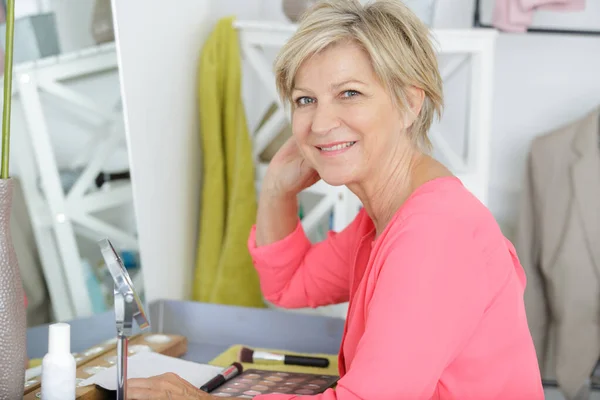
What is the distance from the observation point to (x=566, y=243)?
2045mm

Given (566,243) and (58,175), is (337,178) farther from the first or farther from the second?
(566,243)

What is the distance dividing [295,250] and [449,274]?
0.52 metres

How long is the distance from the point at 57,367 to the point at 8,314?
86mm

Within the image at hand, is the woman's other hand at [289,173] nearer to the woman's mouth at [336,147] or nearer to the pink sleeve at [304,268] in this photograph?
the pink sleeve at [304,268]

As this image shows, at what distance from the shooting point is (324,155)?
123cm

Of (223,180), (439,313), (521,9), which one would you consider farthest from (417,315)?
(521,9)

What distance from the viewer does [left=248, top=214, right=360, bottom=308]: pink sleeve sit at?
4.81 feet

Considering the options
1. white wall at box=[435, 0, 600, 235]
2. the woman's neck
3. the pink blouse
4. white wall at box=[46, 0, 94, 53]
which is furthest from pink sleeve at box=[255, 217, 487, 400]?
white wall at box=[435, 0, 600, 235]

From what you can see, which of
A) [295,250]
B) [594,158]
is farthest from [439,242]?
[594,158]

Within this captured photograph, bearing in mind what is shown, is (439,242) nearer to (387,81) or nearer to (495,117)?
(387,81)

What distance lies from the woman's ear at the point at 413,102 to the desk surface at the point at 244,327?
0.49 metres

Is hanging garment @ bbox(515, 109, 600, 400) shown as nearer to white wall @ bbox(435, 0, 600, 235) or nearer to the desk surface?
white wall @ bbox(435, 0, 600, 235)

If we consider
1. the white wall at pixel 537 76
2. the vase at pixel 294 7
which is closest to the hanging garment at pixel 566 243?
the white wall at pixel 537 76

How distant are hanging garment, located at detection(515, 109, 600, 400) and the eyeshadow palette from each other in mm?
969
